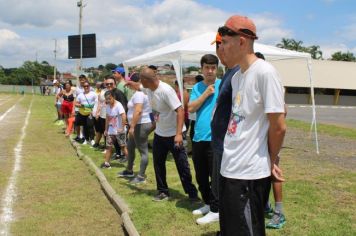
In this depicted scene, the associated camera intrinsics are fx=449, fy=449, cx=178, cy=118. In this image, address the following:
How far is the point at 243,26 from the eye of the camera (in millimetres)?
2848

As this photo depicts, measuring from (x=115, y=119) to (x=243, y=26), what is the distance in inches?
248

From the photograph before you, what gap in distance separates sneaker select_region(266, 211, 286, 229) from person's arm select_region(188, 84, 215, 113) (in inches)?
58.2

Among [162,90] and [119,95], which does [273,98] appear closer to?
[162,90]

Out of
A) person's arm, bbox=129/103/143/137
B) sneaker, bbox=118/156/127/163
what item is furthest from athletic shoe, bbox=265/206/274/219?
sneaker, bbox=118/156/127/163

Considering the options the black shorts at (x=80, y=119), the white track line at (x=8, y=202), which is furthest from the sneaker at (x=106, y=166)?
the black shorts at (x=80, y=119)

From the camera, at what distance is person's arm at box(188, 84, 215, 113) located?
16.8 feet

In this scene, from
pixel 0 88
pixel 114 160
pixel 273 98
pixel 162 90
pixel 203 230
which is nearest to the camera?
pixel 273 98

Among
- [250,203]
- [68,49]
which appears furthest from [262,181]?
[68,49]

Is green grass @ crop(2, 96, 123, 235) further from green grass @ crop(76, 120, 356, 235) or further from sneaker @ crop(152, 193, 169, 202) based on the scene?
sneaker @ crop(152, 193, 169, 202)

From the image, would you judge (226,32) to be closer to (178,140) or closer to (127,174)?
(178,140)

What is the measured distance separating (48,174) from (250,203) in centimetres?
624

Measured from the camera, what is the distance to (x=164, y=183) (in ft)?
20.7

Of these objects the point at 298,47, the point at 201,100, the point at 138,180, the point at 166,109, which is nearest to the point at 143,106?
the point at 138,180

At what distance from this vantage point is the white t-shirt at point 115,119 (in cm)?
890
